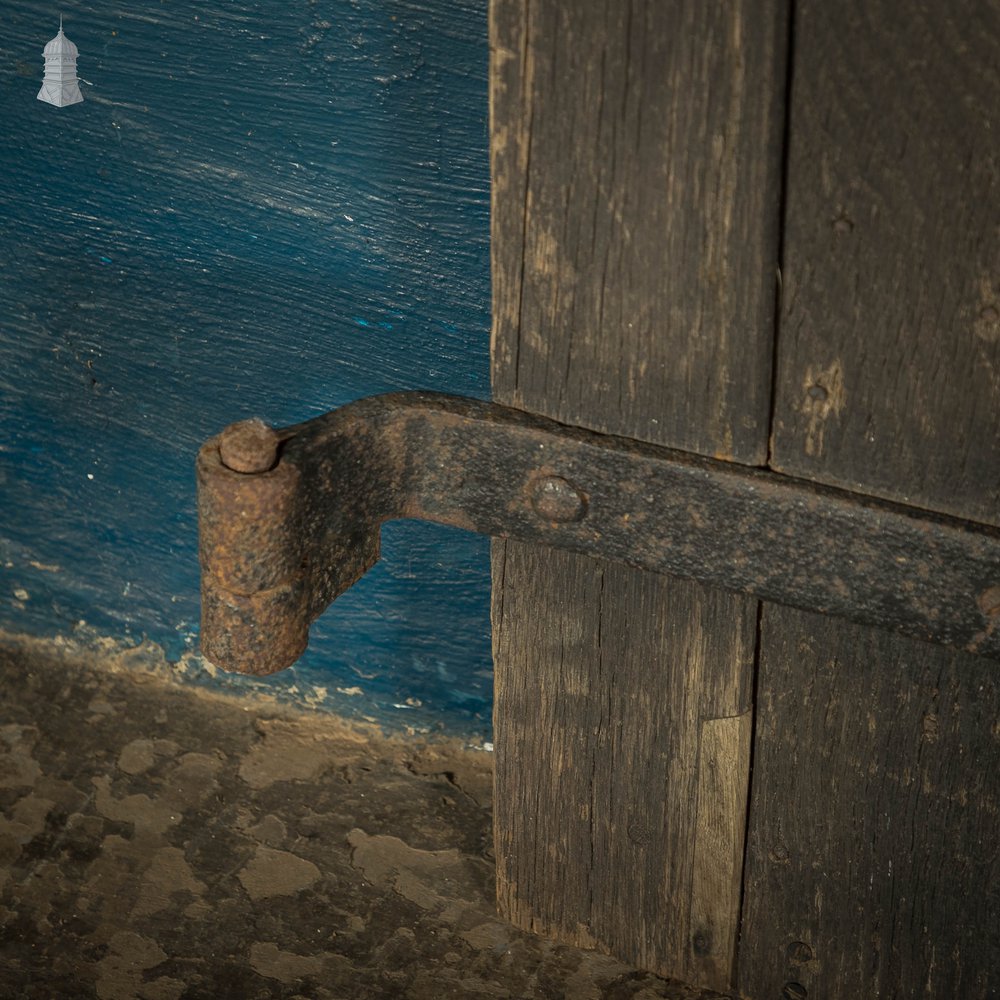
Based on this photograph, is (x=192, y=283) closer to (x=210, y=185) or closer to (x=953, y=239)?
(x=210, y=185)

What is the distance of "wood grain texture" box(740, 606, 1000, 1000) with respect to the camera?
Answer: 50.9 inches

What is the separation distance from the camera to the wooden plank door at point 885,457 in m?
1.03

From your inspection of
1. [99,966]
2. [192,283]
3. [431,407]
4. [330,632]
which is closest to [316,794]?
[330,632]

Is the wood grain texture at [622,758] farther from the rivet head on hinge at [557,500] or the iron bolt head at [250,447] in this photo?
the iron bolt head at [250,447]

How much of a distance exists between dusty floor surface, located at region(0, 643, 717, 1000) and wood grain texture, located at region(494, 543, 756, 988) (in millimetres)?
82

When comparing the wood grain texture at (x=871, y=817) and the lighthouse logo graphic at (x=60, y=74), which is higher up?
the lighthouse logo graphic at (x=60, y=74)

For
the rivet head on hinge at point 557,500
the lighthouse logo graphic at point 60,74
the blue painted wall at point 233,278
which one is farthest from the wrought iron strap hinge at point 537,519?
the lighthouse logo graphic at point 60,74

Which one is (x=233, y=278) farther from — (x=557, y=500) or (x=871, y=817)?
(x=871, y=817)

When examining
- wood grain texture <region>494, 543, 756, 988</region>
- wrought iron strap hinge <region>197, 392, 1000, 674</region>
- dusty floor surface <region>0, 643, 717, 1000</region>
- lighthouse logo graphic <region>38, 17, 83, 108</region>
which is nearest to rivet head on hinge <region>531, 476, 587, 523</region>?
wrought iron strap hinge <region>197, 392, 1000, 674</region>

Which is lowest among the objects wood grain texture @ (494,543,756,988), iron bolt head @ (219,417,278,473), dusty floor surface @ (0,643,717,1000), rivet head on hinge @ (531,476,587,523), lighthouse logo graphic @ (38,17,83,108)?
dusty floor surface @ (0,643,717,1000)

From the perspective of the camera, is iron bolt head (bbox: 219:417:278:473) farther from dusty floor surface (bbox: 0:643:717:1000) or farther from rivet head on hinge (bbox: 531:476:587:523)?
dusty floor surface (bbox: 0:643:717:1000)

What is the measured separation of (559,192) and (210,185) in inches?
27.2

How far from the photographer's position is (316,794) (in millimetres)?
1908

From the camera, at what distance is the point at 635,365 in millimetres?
1191
